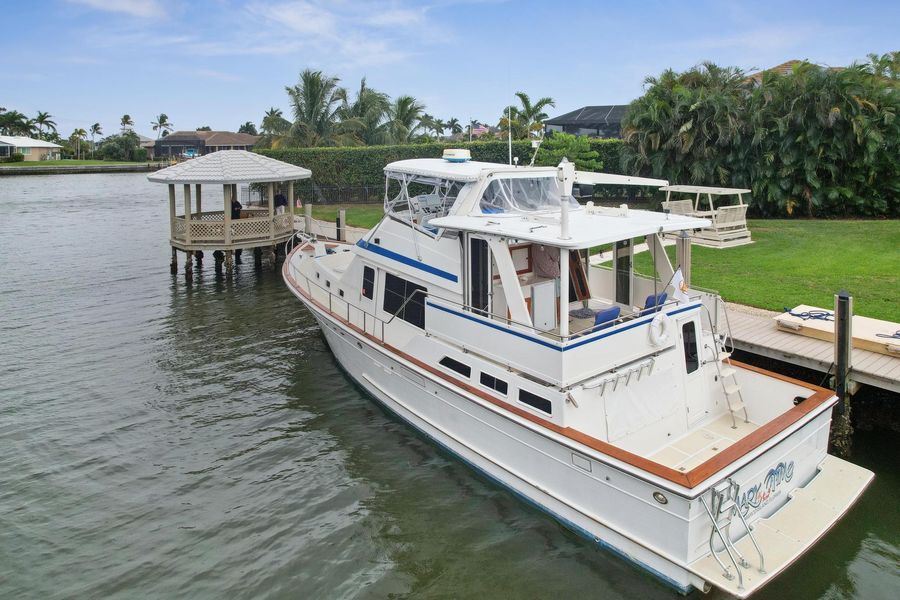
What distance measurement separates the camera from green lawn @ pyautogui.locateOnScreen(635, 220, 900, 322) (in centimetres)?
1399

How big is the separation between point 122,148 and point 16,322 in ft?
343

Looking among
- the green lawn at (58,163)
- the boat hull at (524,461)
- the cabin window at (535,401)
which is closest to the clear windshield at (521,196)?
the boat hull at (524,461)

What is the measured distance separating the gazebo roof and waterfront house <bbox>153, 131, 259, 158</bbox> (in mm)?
88468

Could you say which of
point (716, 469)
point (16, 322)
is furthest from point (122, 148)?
point (716, 469)

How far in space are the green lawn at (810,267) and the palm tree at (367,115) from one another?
26.4 metres

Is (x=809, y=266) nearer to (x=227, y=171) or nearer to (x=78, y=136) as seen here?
(x=227, y=171)

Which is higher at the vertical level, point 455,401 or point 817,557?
point 455,401

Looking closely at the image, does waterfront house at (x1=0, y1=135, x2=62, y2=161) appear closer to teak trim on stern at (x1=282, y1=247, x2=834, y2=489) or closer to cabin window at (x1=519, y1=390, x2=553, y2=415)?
teak trim on stern at (x1=282, y1=247, x2=834, y2=489)

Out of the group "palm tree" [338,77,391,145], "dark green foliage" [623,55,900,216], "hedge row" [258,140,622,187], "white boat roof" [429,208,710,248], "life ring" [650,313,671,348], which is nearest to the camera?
"white boat roof" [429,208,710,248]

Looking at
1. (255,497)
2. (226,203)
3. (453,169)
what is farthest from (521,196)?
(226,203)

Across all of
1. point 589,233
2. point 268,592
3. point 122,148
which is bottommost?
point 268,592

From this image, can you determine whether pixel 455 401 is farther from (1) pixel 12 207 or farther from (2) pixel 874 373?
(1) pixel 12 207

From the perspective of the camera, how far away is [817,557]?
7.99 meters

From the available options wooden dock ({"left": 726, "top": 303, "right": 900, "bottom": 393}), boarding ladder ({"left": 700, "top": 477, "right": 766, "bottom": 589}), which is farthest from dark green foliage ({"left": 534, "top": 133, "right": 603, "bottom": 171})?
boarding ladder ({"left": 700, "top": 477, "right": 766, "bottom": 589})
